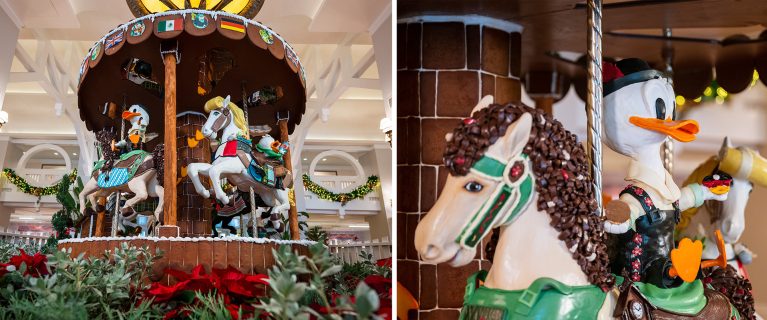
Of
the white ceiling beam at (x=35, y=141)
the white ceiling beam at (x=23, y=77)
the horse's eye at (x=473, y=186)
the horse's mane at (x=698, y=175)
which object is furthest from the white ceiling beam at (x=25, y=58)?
the horse's mane at (x=698, y=175)

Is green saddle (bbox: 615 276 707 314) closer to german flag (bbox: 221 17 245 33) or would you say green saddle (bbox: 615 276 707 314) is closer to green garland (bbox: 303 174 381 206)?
green garland (bbox: 303 174 381 206)

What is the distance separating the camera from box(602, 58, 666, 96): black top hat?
1.56 m

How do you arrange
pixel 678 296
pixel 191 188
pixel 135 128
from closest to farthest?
pixel 678 296
pixel 135 128
pixel 191 188

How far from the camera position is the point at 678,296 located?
131cm

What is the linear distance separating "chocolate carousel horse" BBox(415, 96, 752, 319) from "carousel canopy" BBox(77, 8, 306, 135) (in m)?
0.79

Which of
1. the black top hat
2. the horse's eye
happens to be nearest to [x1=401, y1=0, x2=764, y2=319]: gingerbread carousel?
the horse's eye

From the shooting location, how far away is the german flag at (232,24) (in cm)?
167

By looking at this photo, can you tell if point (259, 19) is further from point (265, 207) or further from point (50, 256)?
point (50, 256)

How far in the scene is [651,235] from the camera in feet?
4.83

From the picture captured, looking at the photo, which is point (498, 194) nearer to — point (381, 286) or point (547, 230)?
point (547, 230)

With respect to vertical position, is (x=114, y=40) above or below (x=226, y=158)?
above

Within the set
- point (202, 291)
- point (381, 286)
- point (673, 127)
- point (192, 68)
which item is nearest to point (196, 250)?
point (202, 291)

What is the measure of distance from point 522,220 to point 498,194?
0.28ft

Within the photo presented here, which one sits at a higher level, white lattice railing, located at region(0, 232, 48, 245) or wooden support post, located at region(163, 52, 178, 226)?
wooden support post, located at region(163, 52, 178, 226)
